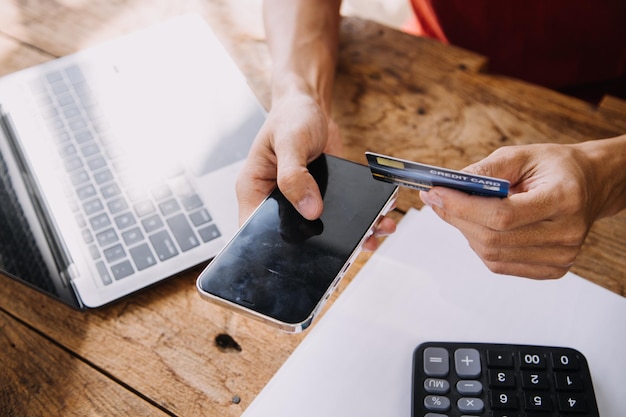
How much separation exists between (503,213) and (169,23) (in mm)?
533

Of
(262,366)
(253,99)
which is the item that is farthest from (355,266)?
(253,99)

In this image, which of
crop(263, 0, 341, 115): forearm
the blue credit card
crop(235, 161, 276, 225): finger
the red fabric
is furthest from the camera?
the red fabric

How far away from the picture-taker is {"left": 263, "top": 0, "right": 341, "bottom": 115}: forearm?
0.65 m

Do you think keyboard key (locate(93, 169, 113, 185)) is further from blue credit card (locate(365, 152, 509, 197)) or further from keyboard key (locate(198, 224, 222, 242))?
blue credit card (locate(365, 152, 509, 197))

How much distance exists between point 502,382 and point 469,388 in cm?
3

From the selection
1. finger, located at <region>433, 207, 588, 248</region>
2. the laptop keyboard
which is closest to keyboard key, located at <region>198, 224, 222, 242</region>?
the laptop keyboard

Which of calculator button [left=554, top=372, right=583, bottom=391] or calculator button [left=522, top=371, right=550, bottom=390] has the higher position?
calculator button [left=554, top=372, right=583, bottom=391]

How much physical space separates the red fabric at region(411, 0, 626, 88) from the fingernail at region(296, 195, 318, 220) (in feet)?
1.59

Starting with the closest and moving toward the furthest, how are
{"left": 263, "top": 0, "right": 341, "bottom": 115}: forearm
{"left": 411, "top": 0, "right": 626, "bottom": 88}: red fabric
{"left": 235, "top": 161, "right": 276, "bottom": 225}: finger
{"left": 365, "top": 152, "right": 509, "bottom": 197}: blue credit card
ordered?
{"left": 365, "top": 152, "right": 509, "bottom": 197}: blue credit card
{"left": 235, "top": 161, "right": 276, "bottom": 225}: finger
{"left": 263, "top": 0, "right": 341, "bottom": 115}: forearm
{"left": 411, "top": 0, "right": 626, "bottom": 88}: red fabric

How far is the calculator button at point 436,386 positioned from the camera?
1.44ft

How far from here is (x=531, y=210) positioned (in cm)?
45

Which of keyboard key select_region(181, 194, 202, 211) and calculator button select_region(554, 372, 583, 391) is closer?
calculator button select_region(554, 372, 583, 391)

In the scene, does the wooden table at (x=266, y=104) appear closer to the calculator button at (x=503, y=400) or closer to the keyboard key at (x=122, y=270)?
the keyboard key at (x=122, y=270)

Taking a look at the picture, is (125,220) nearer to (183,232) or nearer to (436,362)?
(183,232)
